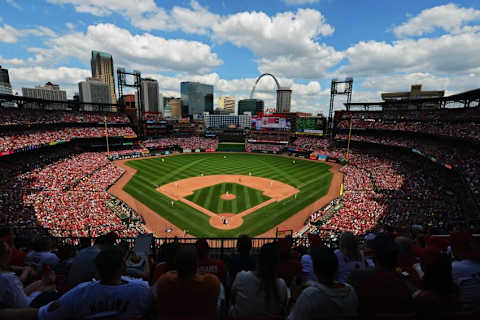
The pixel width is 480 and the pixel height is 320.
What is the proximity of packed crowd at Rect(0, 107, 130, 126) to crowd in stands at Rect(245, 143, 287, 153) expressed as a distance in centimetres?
3858

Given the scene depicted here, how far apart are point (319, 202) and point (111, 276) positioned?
29.0 m

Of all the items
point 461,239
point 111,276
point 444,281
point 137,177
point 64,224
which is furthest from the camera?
point 137,177

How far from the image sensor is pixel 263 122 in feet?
248

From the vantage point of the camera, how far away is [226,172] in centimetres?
4453

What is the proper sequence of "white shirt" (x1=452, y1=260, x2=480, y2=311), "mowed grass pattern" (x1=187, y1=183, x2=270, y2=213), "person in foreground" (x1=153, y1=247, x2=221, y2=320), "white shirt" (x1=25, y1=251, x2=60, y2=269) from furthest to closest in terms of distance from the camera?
"mowed grass pattern" (x1=187, y1=183, x2=270, y2=213), "white shirt" (x1=25, y1=251, x2=60, y2=269), "white shirt" (x1=452, y1=260, x2=480, y2=311), "person in foreground" (x1=153, y1=247, x2=221, y2=320)

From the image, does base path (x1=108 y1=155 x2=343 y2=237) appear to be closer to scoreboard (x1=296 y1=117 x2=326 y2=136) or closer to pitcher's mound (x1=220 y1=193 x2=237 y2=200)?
pitcher's mound (x1=220 y1=193 x2=237 y2=200)

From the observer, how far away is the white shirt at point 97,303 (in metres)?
2.57

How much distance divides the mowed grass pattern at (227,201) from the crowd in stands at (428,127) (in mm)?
27296

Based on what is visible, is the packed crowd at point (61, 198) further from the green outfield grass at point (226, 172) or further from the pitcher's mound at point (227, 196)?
the pitcher's mound at point (227, 196)

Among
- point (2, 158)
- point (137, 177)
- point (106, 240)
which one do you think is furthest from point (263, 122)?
point (106, 240)

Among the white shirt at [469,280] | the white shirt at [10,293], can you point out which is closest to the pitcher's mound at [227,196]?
the white shirt at [469,280]

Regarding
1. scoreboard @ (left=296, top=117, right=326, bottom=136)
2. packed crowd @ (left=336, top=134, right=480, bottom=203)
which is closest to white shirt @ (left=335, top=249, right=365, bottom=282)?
packed crowd @ (left=336, top=134, right=480, bottom=203)

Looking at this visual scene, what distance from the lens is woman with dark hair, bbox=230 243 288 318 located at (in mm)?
2984

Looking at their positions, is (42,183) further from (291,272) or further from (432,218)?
(432,218)
